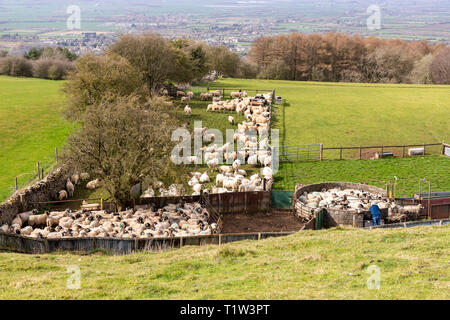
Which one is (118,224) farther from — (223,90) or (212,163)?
(223,90)

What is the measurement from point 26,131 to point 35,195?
62.9ft

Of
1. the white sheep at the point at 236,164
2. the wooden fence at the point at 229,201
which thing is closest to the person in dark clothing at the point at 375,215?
the wooden fence at the point at 229,201

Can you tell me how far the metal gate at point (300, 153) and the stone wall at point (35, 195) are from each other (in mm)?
15193

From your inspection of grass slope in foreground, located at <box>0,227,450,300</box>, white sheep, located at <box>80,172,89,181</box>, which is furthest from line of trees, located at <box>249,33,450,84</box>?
grass slope in foreground, located at <box>0,227,450,300</box>

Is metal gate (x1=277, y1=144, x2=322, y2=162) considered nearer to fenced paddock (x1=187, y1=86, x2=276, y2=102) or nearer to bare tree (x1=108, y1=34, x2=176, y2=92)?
bare tree (x1=108, y1=34, x2=176, y2=92)

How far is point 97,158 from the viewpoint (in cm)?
2131

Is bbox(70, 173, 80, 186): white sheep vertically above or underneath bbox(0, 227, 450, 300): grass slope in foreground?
underneath

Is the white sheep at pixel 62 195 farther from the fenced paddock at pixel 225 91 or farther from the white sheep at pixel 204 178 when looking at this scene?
the fenced paddock at pixel 225 91

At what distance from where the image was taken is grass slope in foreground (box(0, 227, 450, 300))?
33.4 feet

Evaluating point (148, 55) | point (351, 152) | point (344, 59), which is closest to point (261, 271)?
point (351, 152)

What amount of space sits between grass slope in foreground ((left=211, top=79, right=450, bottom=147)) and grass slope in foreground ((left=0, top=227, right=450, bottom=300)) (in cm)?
2286
